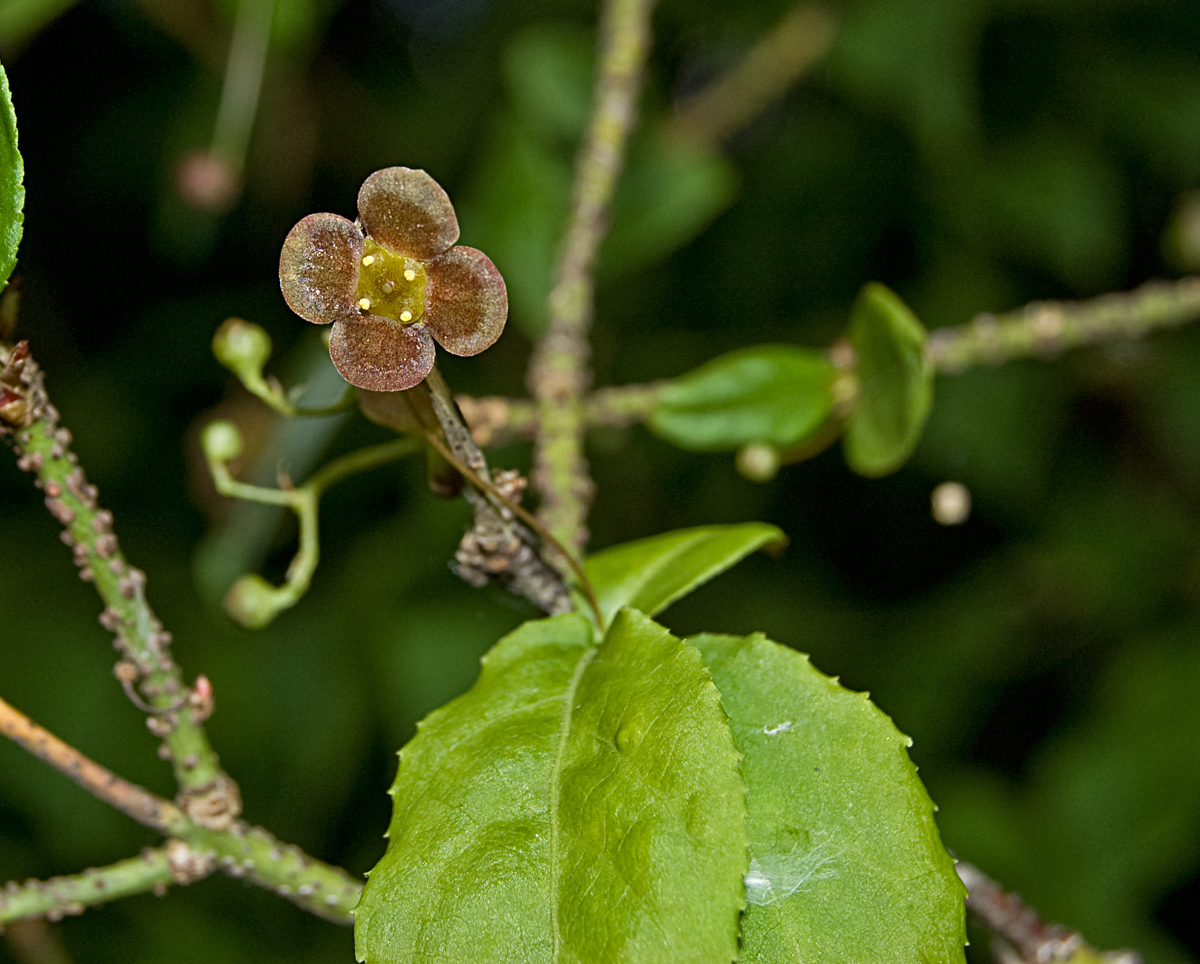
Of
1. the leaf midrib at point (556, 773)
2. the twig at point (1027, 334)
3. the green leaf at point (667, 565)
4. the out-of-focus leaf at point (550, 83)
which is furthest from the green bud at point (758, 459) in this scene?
the out-of-focus leaf at point (550, 83)

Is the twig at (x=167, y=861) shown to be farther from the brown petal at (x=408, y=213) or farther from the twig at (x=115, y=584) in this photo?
the brown petal at (x=408, y=213)

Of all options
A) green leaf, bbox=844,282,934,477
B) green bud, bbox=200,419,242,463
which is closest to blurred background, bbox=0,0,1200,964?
green leaf, bbox=844,282,934,477

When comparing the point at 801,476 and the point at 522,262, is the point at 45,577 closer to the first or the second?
the point at 522,262

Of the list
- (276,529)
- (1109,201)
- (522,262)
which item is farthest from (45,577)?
(1109,201)

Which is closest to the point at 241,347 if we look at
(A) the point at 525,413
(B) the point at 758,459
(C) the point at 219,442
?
(C) the point at 219,442

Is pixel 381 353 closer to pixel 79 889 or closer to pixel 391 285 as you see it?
pixel 391 285
